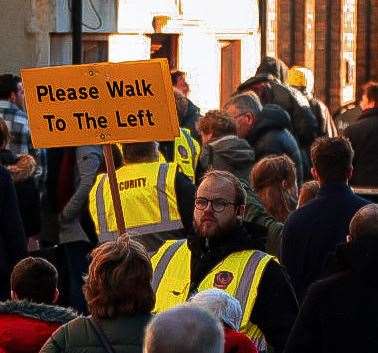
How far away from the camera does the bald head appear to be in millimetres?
8188

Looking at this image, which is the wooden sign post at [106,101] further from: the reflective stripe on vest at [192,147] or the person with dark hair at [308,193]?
the reflective stripe on vest at [192,147]

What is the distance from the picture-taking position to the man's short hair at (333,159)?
33.3ft

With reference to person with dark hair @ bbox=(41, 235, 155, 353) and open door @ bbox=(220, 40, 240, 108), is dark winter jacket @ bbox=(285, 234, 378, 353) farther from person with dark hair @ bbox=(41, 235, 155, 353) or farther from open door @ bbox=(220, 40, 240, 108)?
open door @ bbox=(220, 40, 240, 108)

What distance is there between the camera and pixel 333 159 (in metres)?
10.2

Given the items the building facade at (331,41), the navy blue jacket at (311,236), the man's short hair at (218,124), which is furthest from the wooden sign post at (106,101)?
the building facade at (331,41)

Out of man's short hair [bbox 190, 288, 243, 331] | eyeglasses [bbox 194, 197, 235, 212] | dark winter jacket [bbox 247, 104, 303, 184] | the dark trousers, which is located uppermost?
eyeglasses [bbox 194, 197, 235, 212]

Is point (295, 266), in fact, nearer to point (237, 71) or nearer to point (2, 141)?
point (2, 141)

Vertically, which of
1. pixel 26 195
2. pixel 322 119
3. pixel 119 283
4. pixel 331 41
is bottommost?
pixel 331 41

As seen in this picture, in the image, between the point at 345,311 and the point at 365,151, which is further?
the point at 365,151

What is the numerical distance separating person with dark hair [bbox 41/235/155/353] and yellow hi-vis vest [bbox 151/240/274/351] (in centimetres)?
92

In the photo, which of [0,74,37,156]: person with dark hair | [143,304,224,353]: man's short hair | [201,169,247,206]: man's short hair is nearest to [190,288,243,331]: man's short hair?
[201,169,247,206]: man's short hair

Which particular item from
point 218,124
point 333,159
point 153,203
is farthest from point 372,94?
point 333,159

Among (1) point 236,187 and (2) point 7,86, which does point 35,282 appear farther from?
(2) point 7,86

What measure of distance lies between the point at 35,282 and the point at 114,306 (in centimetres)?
167
